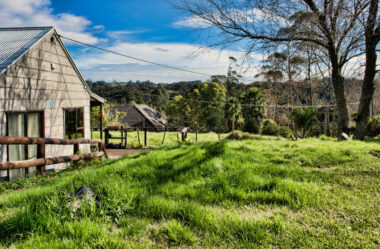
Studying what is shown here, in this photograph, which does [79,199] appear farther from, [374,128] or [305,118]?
[305,118]

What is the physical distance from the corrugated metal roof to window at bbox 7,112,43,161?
1.47 m

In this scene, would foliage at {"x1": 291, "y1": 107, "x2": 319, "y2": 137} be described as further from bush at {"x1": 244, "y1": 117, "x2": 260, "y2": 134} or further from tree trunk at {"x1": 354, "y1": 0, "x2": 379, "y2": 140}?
bush at {"x1": 244, "y1": 117, "x2": 260, "y2": 134}

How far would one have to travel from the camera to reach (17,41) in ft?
26.7

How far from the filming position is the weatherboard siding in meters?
6.80

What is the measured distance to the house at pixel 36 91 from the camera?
6863 millimetres

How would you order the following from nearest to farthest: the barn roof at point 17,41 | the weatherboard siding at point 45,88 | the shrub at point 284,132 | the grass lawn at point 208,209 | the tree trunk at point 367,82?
the grass lawn at point 208,209, the weatherboard siding at point 45,88, the barn roof at point 17,41, the tree trunk at point 367,82, the shrub at point 284,132

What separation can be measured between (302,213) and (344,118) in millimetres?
7684

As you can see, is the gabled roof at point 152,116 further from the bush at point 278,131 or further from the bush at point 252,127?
the bush at point 278,131

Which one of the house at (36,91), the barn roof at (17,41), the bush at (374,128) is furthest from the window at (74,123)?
the bush at (374,128)

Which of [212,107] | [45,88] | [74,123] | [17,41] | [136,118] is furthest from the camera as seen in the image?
[212,107]

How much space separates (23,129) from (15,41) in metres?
3.04

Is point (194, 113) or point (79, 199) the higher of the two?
point (194, 113)

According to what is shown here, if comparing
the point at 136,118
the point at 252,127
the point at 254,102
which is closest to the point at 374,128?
the point at 252,127

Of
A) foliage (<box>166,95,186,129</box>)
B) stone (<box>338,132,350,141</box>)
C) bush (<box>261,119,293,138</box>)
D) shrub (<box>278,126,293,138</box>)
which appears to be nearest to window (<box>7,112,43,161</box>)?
stone (<box>338,132,350,141</box>)
